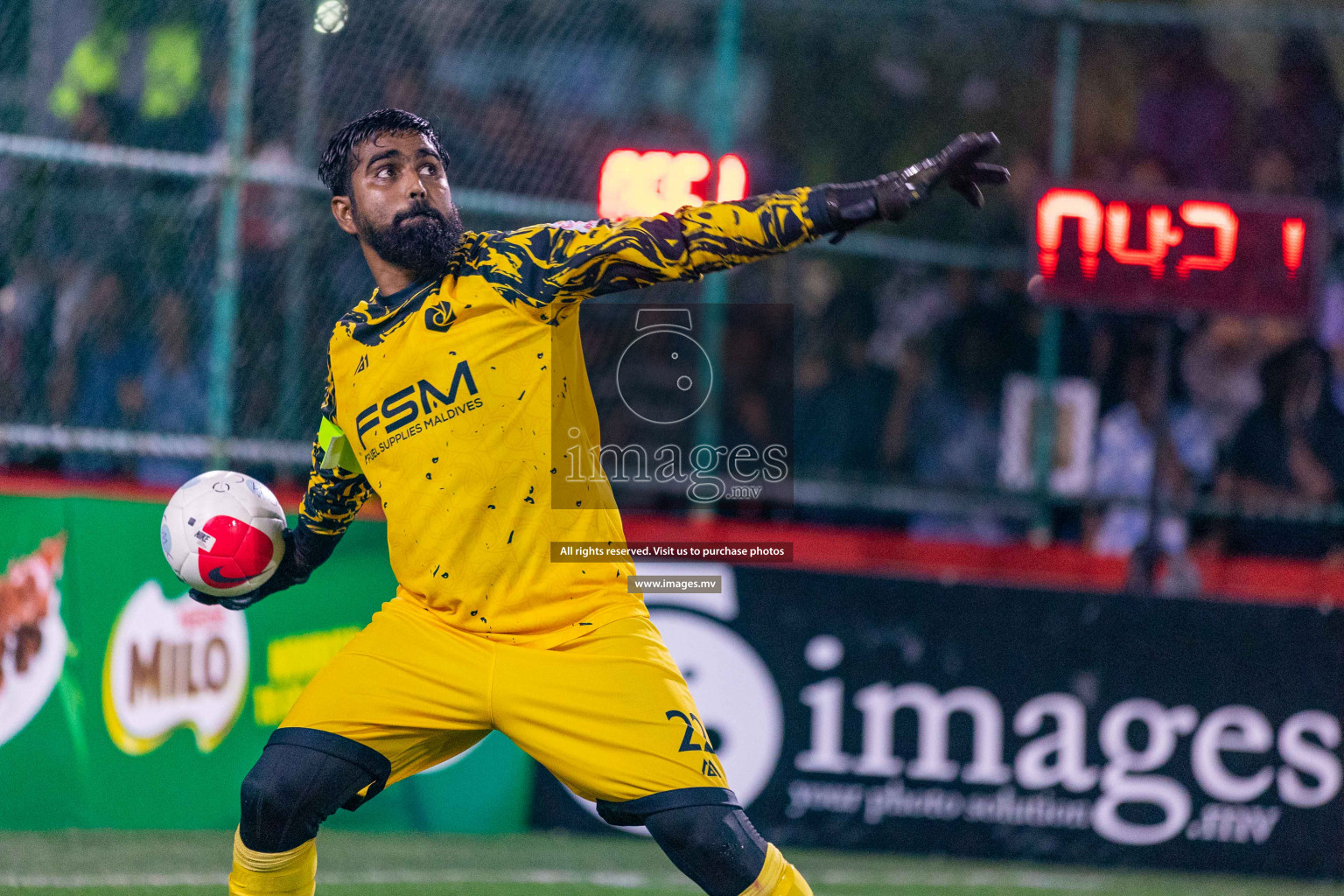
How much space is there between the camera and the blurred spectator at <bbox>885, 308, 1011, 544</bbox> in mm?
8633

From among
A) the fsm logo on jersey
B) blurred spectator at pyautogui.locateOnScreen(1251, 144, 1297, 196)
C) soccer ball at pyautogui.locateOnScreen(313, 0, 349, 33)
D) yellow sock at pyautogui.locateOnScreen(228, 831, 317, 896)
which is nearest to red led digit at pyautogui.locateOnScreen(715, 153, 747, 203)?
Result: soccer ball at pyautogui.locateOnScreen(313, 0, 349, 33)

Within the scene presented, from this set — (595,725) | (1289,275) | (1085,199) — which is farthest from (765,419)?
(595,725)

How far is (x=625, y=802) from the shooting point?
372cm

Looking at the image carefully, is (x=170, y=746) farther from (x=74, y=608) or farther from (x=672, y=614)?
(x=672, y=614)

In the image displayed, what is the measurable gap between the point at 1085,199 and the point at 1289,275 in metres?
0.97

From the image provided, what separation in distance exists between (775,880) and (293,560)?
165cm

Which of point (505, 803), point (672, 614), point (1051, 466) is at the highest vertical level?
point (1051, 466)

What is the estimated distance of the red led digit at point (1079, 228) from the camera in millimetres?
7082

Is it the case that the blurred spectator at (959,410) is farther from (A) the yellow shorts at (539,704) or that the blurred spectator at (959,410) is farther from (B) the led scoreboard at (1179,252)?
(A) the yellow shorts at (539,704)

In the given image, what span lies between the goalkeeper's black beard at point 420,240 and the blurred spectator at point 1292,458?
5654 mm

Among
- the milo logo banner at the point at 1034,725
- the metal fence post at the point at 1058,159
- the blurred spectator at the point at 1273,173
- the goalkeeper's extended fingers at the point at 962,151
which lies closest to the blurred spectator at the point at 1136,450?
the metal fence post at the point at 1058,159

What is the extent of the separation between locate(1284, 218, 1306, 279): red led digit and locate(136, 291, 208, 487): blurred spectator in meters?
5.01

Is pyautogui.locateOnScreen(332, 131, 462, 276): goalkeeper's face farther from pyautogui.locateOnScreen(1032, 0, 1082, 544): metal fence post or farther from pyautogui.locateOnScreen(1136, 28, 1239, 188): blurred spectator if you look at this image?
pyautogui.locateOnScreen(1136, 28, 1239, 188): blurred spectator

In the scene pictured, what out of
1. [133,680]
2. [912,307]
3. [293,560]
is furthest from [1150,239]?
[133,680]
